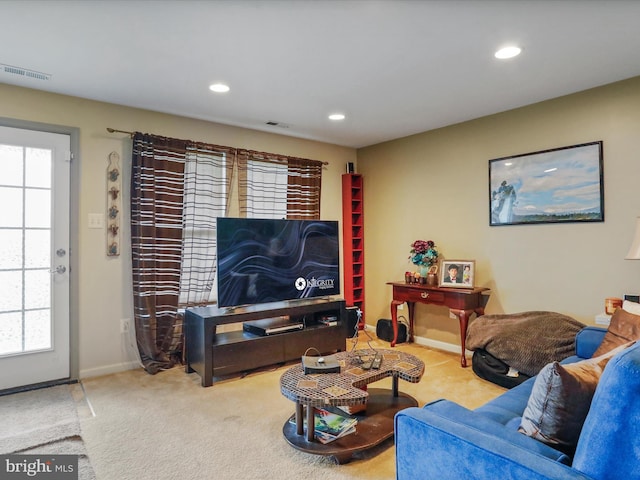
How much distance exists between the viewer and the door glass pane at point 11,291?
9.79 ft

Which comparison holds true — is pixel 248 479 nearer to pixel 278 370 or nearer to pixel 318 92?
pixel 278 370

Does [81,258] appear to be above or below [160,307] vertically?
above

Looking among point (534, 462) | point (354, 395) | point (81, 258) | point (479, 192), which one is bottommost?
point (354, 395)

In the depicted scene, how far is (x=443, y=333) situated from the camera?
4203 mm

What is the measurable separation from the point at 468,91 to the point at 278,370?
2889 mm

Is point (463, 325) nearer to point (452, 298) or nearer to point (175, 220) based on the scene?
point (452, 298)

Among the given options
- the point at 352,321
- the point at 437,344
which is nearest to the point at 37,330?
the point at 352,321

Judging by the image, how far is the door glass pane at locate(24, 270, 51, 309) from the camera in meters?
3.08

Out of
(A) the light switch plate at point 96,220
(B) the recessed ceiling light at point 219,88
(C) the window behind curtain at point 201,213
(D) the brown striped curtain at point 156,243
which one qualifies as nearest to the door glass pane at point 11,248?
(A) the light switch plate at point 96,220

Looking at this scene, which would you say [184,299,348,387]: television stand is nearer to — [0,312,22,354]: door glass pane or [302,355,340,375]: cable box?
[302,355,340,375]: cable box

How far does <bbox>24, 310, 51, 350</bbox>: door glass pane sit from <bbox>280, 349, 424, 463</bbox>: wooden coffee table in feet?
7.08

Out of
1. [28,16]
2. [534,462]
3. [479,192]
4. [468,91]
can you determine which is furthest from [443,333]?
[28,16]

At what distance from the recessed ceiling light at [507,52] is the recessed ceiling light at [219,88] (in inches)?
77.1

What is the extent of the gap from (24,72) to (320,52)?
83.4 inches
